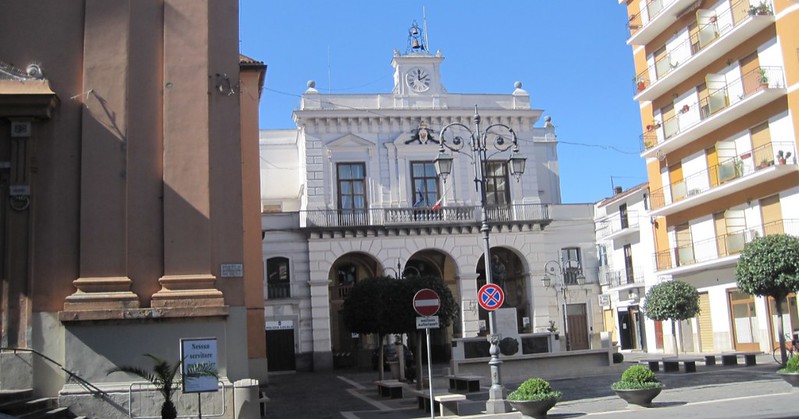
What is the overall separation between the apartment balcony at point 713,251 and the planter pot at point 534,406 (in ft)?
57.0

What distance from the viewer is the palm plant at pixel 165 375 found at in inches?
466

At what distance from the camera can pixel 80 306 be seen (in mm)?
13719

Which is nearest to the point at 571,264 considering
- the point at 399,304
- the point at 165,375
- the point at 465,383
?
the point at 399,304

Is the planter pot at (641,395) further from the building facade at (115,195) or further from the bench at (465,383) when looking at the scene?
the building facade at (115,195)

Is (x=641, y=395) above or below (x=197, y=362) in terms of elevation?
below

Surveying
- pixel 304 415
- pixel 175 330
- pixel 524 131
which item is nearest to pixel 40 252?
pixel 175 330

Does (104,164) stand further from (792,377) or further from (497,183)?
(497,183)

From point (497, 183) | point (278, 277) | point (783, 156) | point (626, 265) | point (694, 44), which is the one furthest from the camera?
point (626, 265)

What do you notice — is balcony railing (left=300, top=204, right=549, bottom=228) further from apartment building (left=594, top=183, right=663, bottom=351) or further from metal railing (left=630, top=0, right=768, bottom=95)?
metal railing (left=630, top=0, right=768, bottom=95)

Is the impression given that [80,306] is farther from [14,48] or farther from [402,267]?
[402,267]

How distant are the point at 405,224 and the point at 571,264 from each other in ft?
32.1

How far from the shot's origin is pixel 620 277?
4297 centimetres

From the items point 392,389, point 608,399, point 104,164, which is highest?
point 104,164

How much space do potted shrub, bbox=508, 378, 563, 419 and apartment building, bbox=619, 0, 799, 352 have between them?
58.2ft
